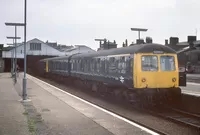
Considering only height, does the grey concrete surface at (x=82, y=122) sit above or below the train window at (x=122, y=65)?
below

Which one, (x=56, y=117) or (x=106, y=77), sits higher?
(x=106, y=77)

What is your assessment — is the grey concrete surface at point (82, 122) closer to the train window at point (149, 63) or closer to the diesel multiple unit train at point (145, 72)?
the diesel multiple unit train at point (145, 72)

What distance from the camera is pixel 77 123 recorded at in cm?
1155

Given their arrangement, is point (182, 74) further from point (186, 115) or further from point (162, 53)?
point (186, 115)

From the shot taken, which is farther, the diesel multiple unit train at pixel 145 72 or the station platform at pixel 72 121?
the diesel multiple unit train at pixel 145 72

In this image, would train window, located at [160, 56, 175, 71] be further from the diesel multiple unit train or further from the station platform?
the station platform

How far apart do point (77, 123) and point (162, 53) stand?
6.68 meters

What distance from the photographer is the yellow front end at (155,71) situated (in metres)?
15.9

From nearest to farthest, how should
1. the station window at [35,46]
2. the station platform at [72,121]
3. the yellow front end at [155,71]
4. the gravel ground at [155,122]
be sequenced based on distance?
the station platform at [72,121], the gravel ground at [155,122], the yellow front end at [155,71], the station window at [35,46]

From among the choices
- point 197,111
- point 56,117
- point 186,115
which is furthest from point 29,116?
point 197,111

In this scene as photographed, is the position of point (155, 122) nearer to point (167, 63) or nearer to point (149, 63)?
point (149, 63)

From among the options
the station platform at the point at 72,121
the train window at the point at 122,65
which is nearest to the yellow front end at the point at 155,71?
the train window at the point at 122,65

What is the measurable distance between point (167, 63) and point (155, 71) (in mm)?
839

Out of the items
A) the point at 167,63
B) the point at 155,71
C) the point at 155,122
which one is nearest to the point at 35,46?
the point at 167,63
